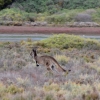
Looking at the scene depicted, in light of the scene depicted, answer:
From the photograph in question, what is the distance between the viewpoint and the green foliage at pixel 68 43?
28702 mm

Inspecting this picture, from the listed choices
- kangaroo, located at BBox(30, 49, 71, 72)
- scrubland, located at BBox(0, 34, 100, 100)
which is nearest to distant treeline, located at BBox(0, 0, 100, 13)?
scrubland, located at BBox(0, 34, 100, 100)

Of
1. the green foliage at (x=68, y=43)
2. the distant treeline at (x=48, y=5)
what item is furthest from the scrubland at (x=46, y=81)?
the distant treeline at (x=48, y=5)

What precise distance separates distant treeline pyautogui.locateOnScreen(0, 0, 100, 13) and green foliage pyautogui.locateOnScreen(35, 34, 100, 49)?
25.9 m

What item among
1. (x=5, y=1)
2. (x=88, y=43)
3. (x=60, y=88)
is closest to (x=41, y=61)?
(x=60, y=88)

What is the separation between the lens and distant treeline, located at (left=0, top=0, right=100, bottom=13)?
183 feet

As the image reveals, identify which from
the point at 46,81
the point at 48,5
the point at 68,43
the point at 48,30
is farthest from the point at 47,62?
the point at 48,5

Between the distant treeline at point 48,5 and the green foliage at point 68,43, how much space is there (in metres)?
25.9

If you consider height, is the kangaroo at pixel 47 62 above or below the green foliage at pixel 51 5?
above

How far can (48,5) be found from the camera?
57.9 meters

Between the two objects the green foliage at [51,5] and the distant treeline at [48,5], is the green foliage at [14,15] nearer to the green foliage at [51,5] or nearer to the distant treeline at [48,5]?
the distant treeline at [48,5]

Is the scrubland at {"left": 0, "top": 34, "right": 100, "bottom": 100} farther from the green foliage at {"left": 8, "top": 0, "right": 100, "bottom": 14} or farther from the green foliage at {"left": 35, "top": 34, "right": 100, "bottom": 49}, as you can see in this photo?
the green foliage at {"left": 8, "top": 0, "right": 100, "bottom": 14}

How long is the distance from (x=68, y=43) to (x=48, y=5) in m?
29.3

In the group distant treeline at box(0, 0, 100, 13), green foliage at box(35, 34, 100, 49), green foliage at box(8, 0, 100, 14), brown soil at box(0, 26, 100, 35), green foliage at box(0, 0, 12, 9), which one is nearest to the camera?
green foliage at box(35, 34, 100, 49)

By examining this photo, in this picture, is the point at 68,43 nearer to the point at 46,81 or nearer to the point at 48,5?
the point at 46,81
